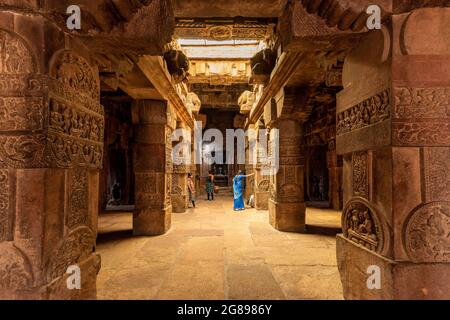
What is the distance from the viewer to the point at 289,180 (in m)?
5.41

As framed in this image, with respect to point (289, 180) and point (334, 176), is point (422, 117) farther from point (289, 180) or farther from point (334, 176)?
point (334, 176)

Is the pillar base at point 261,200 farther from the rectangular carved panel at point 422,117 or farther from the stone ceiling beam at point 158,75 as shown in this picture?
the rectangular carved panel at point 422,117

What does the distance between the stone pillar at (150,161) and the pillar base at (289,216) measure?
7.83 ft

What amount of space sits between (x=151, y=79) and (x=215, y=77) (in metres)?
3.50

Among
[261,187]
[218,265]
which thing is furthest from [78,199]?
[261,187]

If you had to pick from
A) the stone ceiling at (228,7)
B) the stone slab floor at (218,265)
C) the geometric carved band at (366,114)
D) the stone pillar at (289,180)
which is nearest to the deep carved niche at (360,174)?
the geometric carved band at (366,114)

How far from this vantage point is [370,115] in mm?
1932

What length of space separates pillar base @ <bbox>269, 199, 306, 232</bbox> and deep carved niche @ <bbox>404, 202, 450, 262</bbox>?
371cm

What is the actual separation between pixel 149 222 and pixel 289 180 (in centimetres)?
307

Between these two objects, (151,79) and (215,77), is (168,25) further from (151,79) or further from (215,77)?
(215,77)

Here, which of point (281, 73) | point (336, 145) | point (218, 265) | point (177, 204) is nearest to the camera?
point (336, 145)

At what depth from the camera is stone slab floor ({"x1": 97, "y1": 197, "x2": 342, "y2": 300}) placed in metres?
2.62

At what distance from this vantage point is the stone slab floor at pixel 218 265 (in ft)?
8.58
